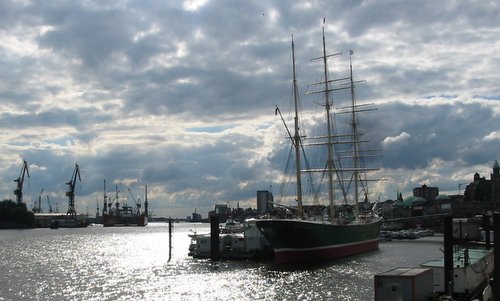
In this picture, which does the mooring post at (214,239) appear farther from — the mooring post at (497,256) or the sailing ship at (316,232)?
the mooring post at (497,256)

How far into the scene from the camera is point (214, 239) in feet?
292

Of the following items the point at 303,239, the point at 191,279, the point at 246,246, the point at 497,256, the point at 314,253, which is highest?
the point at 497,256

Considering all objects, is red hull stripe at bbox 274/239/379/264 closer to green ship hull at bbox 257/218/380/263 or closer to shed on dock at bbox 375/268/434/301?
green ship hull at bbox 257/218/380/263

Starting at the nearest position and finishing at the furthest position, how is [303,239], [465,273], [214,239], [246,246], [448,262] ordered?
[448,262] < [465,273] < [303,239] < [214,239] < [246,246]

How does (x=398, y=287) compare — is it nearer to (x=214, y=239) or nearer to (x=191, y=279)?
(x=191, y=279)

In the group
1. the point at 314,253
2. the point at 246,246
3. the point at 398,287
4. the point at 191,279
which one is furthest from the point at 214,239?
the point at 398,287

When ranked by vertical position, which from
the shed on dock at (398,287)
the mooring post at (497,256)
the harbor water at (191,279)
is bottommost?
the harbor water at (191,279)

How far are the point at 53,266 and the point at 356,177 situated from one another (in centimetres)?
7302

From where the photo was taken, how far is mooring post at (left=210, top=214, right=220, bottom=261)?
8578cm

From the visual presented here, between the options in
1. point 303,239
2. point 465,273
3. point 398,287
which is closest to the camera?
point 398,287

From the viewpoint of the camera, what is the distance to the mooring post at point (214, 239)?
8578 cm

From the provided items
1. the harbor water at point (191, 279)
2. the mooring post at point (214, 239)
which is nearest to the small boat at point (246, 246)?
the mooring post at point (214, 239)

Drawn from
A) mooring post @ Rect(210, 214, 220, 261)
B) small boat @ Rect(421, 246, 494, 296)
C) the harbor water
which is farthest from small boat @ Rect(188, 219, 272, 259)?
small boat @ Rect(421, 246, 494, 296)

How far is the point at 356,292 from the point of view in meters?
56.0
